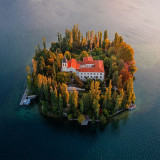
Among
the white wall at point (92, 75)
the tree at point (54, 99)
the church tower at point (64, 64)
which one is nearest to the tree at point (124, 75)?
the white wall at point (92, 75)

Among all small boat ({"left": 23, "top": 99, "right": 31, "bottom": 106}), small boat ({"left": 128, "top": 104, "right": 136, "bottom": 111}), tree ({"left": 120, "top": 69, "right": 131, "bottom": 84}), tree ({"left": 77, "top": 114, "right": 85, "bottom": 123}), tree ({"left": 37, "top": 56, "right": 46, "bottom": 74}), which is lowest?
small boat ({"left": 23, "top": 99, "right": 31, "bottom": 106})

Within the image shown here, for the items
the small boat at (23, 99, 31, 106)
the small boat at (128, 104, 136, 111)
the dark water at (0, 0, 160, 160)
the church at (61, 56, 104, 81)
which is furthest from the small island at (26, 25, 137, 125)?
the dark water at (0, 0, 160, 160)

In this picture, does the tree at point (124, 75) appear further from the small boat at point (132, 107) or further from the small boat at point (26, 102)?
the small boat at point (26, 102)

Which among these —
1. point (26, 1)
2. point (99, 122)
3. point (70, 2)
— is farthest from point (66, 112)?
point (26, 1)

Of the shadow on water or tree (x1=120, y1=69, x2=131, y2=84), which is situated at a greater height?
tree (x1=120, y1=69, x2=131, y2=84)

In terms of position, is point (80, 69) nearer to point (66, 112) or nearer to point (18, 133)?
point (66, 112)

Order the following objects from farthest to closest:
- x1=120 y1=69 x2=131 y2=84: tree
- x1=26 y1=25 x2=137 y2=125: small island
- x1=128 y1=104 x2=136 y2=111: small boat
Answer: x1=120 y1=69 x2=131 y2=84: tree → x1=128 y1=104 x2=136 y2=111: small boat → x1=26 y1=25 x2=137 y2=125: small island

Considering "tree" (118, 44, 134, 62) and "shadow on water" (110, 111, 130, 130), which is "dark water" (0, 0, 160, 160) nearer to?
"shadow on water" (110, 111, 130, 130)

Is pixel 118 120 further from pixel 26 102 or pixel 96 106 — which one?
pixel 26 102
